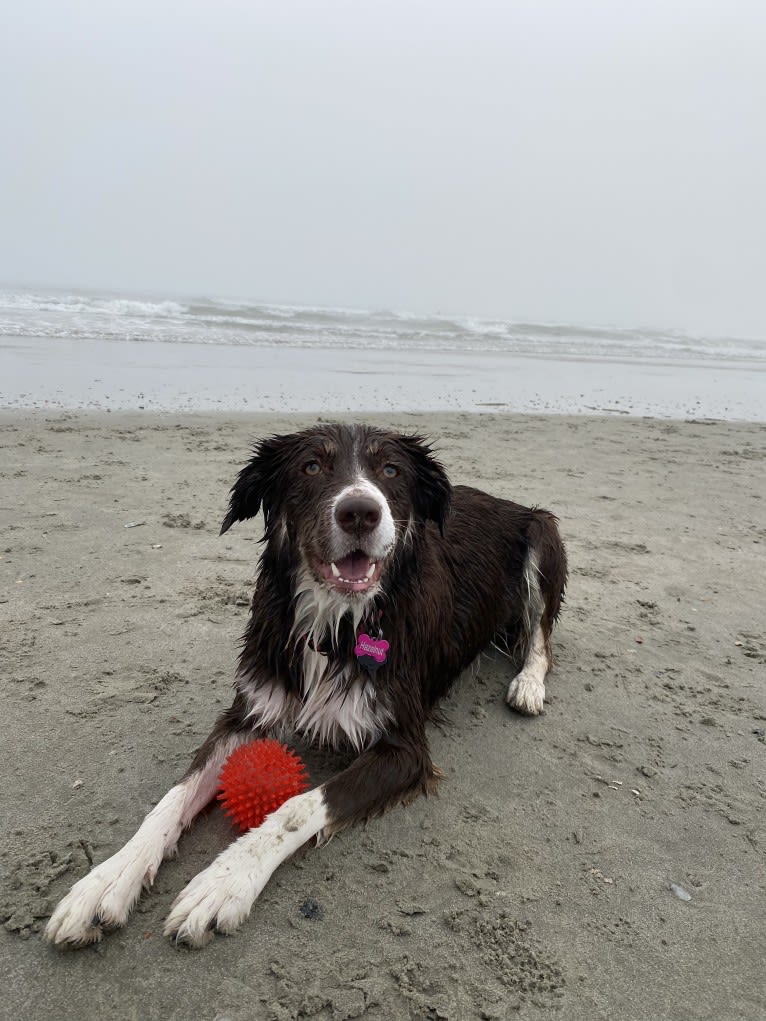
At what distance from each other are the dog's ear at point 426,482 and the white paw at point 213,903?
1857mm

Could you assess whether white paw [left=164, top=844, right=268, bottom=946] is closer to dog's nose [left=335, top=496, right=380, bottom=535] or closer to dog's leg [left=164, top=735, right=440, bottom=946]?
dog's leg [left=164, top=735, right=440, bottom=946]

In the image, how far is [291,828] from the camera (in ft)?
8.59

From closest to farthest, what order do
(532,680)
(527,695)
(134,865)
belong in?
(134,865)
(527,695)
(532,680)

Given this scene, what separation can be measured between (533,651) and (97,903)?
2866mm

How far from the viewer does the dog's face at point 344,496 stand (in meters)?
2.91

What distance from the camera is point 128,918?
2.33 meters

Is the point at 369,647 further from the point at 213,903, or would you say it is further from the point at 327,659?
the point at 213,903

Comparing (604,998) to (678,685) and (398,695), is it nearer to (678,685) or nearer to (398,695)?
(398,695)

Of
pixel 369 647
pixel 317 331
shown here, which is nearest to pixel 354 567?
pixel 369 647

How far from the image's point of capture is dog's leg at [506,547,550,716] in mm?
3896

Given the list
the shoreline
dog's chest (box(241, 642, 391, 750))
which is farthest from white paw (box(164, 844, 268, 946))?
the shoreline

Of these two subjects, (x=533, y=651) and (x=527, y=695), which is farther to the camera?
(x=533, y=651)

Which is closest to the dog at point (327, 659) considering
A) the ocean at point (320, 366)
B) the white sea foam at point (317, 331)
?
the ocean at point (320, 366)

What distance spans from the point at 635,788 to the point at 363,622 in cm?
153
